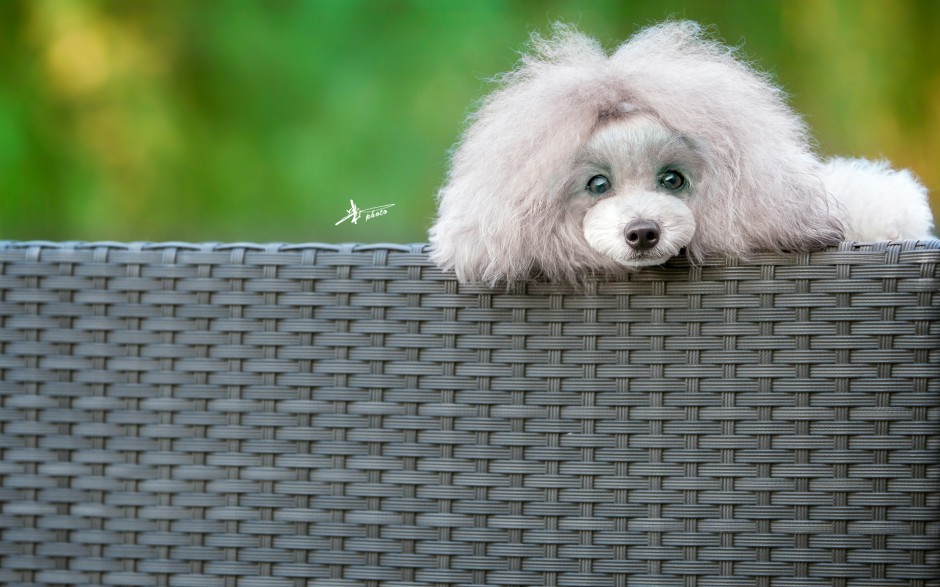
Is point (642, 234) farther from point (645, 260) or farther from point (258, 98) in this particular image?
point (258, 98)

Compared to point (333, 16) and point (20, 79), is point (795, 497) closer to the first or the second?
point (333, 16)

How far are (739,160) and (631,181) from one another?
116mm

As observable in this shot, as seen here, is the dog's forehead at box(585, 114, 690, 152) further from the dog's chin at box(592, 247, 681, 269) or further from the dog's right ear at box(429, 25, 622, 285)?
the dog's chin at box(592, 247, 681, 269)

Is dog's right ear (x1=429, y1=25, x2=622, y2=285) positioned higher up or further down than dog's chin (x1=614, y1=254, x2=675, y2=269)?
higher up

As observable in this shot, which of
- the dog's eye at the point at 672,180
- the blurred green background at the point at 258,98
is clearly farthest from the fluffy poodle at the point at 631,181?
the blurred green background at the point at 258,98

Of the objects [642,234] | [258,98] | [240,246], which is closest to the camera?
[642,234]

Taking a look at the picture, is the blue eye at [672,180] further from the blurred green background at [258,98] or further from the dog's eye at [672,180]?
the blurred green background at [258,98]

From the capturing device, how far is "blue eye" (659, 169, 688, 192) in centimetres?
100

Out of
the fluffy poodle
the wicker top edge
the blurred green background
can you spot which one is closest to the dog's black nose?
the fluffy poodle

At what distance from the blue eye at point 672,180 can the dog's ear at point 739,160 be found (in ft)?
0.08

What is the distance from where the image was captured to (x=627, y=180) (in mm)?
997

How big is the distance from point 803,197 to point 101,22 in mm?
2140

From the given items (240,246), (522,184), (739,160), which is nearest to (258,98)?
(240,246)

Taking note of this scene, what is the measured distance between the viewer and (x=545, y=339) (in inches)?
39.4
